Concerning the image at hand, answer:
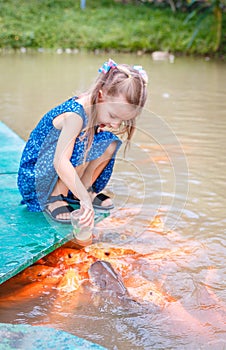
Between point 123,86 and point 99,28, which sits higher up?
point 123,86

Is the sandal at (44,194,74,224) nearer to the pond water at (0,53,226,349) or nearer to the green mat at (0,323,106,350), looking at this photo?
the pond water at (0,53,226,349)

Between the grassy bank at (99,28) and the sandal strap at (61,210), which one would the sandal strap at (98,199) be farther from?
the grassy bank at (99,28)

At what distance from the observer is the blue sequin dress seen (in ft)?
9.69

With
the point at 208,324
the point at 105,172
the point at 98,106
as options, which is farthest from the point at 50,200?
the point at 208,324

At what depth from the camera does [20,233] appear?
276 centimetres

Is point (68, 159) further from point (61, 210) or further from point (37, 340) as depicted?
point (37, 340)

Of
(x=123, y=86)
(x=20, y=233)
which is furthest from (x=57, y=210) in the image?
(x=123, y=86)

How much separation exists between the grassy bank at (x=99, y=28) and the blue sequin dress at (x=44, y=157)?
10010 mm

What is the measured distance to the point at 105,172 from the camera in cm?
319

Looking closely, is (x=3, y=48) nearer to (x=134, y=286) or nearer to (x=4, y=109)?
(x=4, y=109)

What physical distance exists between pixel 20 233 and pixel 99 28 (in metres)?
12.3

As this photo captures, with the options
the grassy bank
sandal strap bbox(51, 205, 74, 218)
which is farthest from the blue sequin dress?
the grassy bank

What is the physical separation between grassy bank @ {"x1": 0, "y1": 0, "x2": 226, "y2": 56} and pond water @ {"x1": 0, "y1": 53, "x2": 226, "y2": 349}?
5.21m

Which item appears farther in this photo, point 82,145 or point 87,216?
point 82,145
